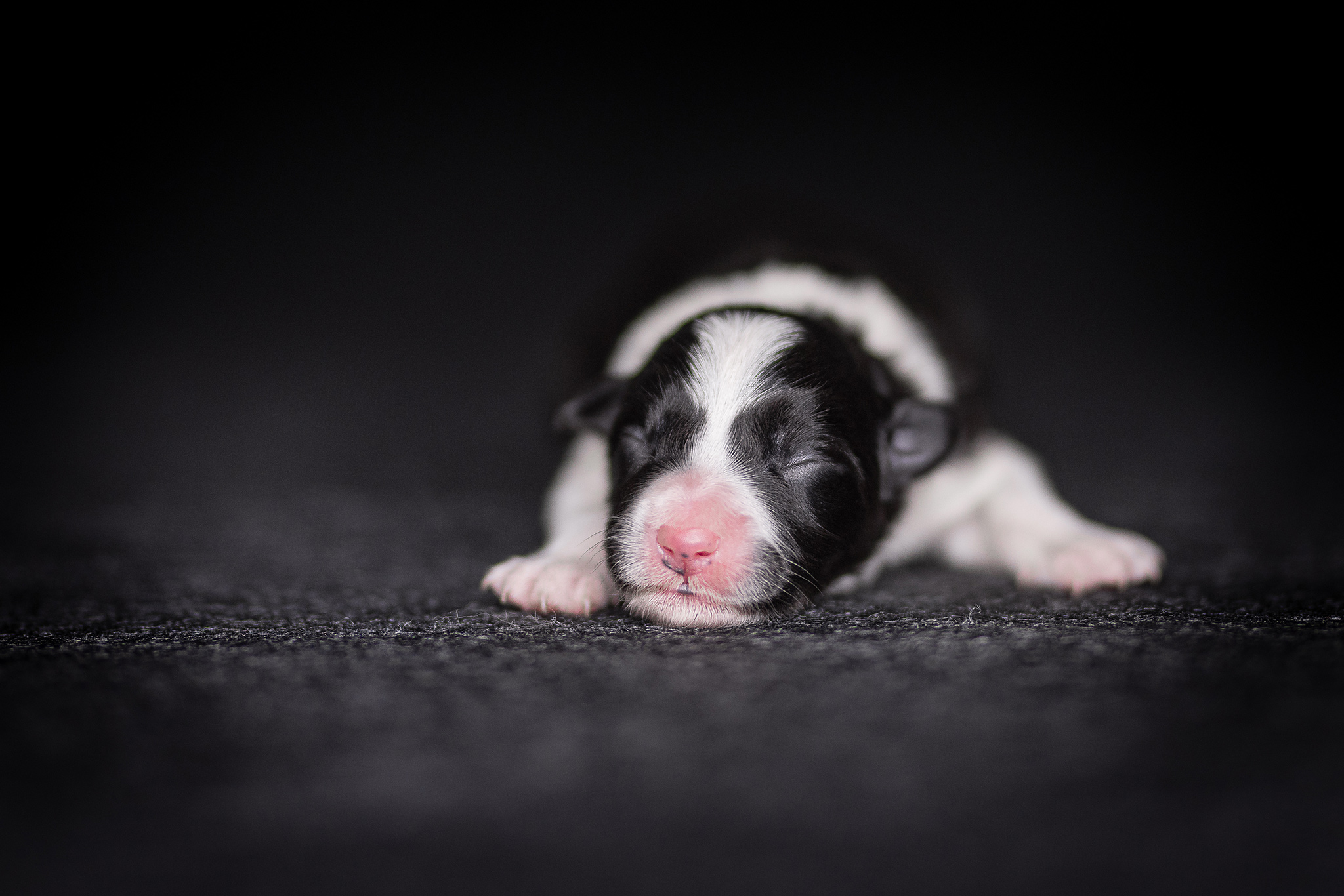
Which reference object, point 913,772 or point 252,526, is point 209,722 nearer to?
point 913,772

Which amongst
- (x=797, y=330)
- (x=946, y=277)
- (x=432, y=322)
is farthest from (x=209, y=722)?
(x=432, y=322)

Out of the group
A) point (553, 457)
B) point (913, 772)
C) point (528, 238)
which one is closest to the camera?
point (913, 772)

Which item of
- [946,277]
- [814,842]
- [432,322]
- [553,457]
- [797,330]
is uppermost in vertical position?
[432,322]

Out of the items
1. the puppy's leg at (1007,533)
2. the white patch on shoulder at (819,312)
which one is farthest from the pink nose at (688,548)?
the white patch on shoulder at (819,312)

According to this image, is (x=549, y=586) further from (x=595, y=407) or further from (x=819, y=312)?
(x=819, y=312)

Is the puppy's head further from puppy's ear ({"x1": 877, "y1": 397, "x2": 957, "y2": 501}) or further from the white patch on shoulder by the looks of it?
the white patch on shoulder

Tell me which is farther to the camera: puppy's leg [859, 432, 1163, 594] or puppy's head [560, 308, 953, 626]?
puppy's leg [859, 432, 1163, 594]

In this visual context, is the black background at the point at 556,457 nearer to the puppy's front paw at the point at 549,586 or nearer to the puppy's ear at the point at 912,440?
the puppy's front paw at the point at 549,586

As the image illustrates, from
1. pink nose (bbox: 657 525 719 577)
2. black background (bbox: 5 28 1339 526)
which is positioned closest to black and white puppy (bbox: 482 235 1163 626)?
pink nose (bbox: 657 525 719 577)
